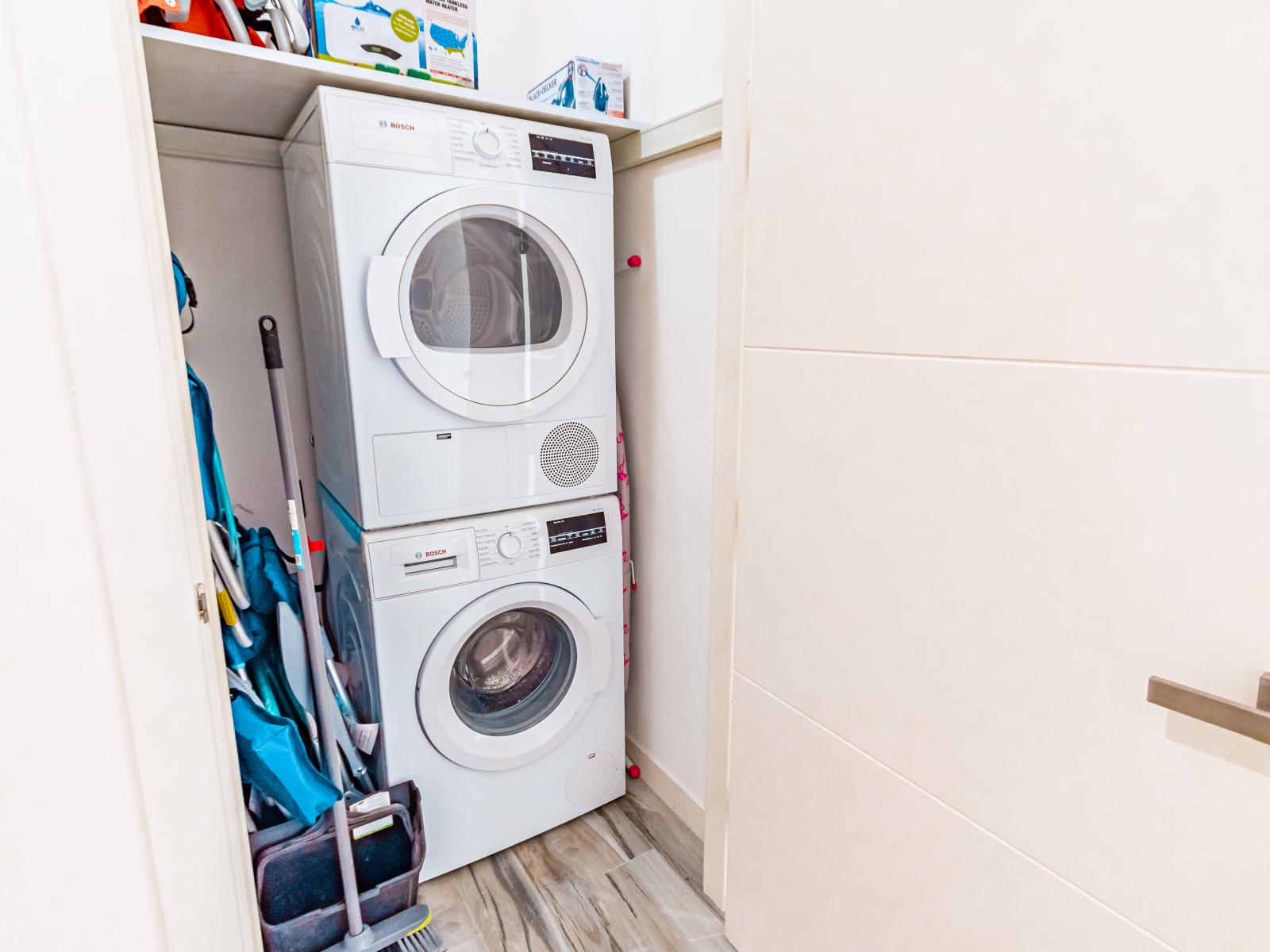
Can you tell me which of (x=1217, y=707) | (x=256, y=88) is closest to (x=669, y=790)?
(x=1217, y=707)

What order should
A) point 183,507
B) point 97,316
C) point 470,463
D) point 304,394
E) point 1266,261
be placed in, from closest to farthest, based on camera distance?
point 1266,261 → point 97,316 → point 183,507 → point 470,463 → point 304,394

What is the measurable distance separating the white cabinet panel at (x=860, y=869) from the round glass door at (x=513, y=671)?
0.61 m

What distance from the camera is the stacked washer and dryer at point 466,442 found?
4.57ft

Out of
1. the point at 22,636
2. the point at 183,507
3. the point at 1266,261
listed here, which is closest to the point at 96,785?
the point at 22,636

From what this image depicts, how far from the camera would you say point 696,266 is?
1579 millimetres

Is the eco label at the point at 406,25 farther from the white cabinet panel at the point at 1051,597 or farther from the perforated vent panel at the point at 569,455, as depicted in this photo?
the white cabinet panel at the point at 1051,597

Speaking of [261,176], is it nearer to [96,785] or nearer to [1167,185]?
[96,785]

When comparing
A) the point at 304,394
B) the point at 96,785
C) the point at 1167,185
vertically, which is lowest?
the point at 96,785

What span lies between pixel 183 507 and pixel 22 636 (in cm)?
28

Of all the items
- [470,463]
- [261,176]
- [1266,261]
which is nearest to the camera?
[1266,261]

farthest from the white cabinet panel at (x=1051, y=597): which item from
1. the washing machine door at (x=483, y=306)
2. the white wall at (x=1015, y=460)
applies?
the washing machine door at (x=483, y=306)

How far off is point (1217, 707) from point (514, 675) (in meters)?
1.48

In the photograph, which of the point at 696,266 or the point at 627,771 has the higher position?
the point at 696,266

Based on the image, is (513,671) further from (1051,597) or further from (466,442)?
(1051,597)
